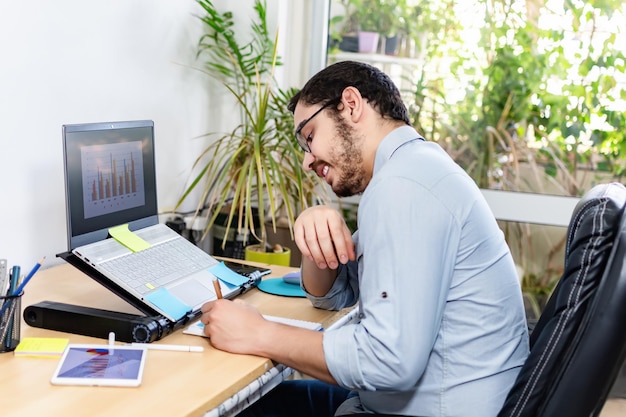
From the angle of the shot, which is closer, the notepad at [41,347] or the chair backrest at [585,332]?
the chair backrest at [585,332]

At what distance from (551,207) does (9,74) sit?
2135 millimetres

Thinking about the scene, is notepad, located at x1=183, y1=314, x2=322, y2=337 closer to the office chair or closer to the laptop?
the laptop

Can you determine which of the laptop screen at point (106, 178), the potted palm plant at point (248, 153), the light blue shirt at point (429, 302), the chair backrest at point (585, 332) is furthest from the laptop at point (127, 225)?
the chair backrest at point (585, 332)

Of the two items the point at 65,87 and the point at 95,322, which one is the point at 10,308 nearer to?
the point at 95,322

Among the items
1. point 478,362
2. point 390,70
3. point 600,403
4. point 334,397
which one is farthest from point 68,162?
point 390,70

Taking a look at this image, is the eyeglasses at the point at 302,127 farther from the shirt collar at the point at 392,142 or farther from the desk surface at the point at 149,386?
the desk surface at the point at 149,386

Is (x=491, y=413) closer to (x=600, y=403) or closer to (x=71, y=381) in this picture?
(x=600, y=403)

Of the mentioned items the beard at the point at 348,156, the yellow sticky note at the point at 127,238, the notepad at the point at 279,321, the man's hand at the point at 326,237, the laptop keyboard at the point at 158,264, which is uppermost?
the beard at the point at 348,156

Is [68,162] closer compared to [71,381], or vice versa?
[71,381]

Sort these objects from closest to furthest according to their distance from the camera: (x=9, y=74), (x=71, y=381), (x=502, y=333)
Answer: (x=71, y=381), (x=502, y=333), (x=9, y=74)

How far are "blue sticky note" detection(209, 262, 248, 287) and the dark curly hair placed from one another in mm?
531

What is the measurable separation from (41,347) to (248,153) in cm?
139

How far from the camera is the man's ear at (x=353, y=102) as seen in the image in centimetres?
150

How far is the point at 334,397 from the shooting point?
69.6 inches
